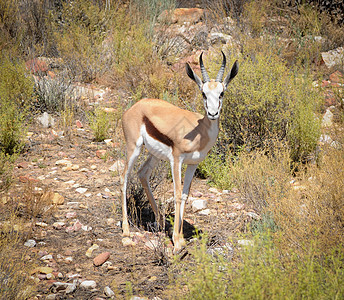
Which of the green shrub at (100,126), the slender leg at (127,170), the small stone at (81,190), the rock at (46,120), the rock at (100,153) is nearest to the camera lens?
the slender leg at (127,170)

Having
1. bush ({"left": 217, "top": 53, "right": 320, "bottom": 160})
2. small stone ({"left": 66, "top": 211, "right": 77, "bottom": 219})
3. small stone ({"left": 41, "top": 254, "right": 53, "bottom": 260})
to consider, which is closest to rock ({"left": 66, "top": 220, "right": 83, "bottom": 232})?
small stone ({"left": 66, "top": 211, "right": 77, "bottom": 219})

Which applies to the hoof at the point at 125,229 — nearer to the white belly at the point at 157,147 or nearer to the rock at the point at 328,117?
the white belly at the point at 157,147

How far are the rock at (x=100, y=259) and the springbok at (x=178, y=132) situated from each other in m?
0.62

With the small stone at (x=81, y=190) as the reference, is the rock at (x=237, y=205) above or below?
above

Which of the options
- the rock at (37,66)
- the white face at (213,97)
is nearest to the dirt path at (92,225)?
the white face at (213,97)

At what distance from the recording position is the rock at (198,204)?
5.77 metres

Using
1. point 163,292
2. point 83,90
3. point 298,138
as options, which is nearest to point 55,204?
point 163,292

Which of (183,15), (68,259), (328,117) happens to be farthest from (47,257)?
(183,15)

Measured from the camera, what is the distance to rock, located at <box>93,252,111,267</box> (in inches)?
175

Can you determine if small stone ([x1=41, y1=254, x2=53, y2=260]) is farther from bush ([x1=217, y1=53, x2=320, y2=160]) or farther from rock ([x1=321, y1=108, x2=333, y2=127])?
rock ([x1=321, y1=108, x2=333, y2=127])

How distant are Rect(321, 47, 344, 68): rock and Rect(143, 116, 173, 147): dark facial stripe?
6435mm

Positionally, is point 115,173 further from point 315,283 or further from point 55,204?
point 315,283

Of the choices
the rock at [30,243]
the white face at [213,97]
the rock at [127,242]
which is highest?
the white face at [213,97]

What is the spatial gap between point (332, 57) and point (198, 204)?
627 cm
